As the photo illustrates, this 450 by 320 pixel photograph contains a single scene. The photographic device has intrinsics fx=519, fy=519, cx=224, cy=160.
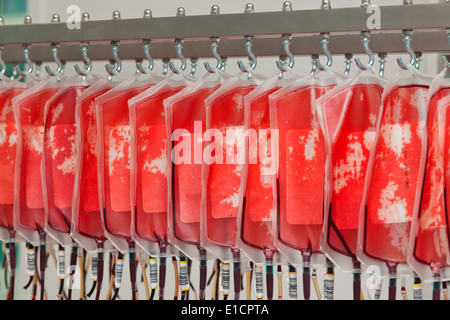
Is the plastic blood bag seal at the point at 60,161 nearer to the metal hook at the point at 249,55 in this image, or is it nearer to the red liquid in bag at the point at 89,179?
the red liquid in bag at the point at 89,179

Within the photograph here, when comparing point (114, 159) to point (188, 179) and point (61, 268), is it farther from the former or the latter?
point (61, 268)

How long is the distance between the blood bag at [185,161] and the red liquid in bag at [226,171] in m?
0.04

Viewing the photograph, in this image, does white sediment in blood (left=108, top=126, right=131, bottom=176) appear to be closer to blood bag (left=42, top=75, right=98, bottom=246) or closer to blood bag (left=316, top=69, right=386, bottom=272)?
blood bag (left=42, top=75, right=98, bottom=246)

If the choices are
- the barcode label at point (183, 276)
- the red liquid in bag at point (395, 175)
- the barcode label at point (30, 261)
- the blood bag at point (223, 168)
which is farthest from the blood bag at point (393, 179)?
the barcode label at point (30, 261)

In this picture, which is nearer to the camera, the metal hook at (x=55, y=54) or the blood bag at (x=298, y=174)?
the blood bag at (x=298, y=174)

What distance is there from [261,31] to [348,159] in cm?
27

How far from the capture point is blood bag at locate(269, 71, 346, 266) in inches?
36.4

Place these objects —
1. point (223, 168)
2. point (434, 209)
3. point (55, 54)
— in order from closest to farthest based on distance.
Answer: point (434, 209) < point (223, 168) < point (55, 54)

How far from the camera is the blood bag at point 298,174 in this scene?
0.92m

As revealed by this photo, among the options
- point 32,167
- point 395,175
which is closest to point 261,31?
point 395,175

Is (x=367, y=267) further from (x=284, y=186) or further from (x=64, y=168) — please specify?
→ (x=64, y=168)

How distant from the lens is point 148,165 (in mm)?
1011

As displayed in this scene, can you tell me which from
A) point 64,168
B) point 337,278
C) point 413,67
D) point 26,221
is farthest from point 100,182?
point 337,278

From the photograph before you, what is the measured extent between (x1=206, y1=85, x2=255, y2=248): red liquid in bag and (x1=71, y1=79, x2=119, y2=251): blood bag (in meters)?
0.24
